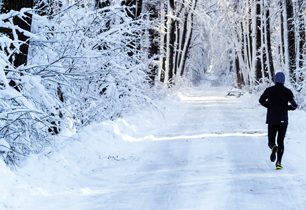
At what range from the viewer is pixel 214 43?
2223 inches

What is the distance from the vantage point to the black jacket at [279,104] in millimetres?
10328

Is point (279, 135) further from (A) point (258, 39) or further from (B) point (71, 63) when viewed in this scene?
(A) point (258, 39)

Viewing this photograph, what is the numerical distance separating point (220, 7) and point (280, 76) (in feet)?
114

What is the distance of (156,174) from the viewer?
9594 mm

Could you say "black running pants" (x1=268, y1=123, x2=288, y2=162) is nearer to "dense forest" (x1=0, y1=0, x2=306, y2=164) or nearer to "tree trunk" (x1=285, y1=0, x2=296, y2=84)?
"dense forest" (x1=0, y1=0, x2=306, y2=164)

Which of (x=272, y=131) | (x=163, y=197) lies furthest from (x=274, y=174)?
(x=163, y=197)

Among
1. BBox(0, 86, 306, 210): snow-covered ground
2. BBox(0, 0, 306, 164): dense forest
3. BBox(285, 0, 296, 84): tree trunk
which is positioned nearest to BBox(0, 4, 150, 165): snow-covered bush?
BBox(0, 0, 306, 164): dense forest

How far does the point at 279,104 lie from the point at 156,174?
3.00 metres

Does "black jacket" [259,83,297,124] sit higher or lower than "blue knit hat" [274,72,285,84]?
lower

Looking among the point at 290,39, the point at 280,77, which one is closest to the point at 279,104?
the point at 280,77

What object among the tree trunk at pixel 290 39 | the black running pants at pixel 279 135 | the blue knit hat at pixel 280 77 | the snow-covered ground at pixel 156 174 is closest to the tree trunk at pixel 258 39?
the tree trunk at pixel 290 39

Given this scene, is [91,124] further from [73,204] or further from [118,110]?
[73,204]

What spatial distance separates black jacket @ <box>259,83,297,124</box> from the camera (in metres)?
10.3

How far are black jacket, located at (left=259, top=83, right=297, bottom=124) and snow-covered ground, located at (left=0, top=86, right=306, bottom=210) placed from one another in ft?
3.26
